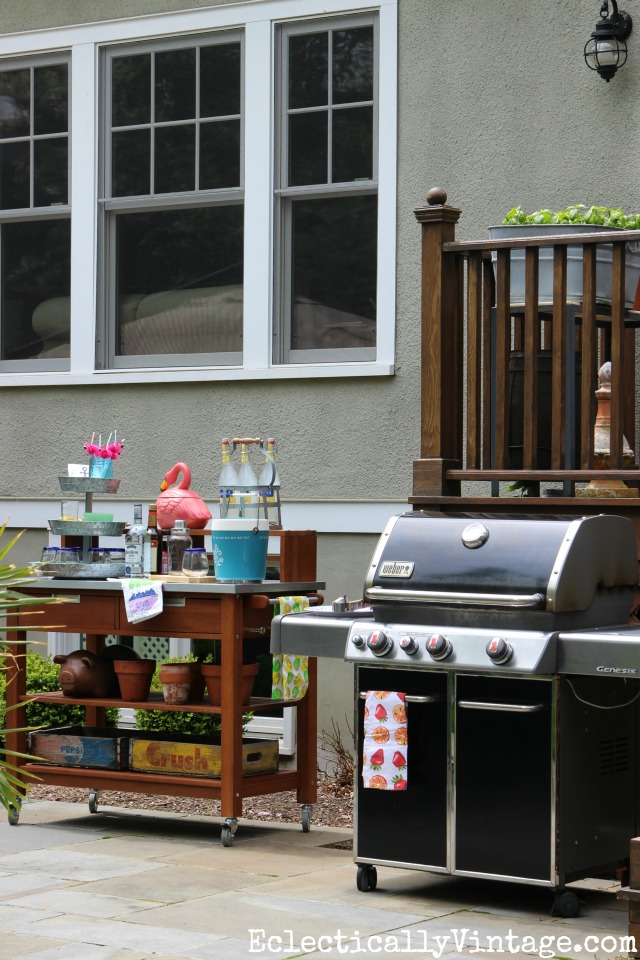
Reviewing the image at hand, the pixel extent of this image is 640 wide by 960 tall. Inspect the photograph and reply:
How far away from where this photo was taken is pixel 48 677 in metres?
7.94

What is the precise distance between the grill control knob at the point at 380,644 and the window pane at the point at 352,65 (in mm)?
3762

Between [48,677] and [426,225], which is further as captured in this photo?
[48,677]

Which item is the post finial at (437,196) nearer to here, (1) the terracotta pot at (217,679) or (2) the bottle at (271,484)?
(2) the bottle at (271,484)

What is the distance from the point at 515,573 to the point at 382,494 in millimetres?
2780

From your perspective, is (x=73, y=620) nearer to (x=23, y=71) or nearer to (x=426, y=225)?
(x=426, y=225)

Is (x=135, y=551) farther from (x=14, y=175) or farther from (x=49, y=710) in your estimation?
(x=14, y=175)

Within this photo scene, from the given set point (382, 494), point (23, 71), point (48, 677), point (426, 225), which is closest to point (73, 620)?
point (48, 677)

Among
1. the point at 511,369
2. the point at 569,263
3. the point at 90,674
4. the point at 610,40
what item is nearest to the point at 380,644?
the point at 511,369

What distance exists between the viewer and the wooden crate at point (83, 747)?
22.2 ft

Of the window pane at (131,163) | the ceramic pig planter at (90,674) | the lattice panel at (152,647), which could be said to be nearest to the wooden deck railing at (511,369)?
the ceramic pig planter at (90,674)

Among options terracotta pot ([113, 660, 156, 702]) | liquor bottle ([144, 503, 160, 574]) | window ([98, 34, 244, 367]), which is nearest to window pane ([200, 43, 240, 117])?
window ([98, 34, 244, 367])

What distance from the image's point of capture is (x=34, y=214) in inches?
356

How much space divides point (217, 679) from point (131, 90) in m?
3.95

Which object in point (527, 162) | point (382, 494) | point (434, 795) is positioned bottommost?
point (434, 795)
